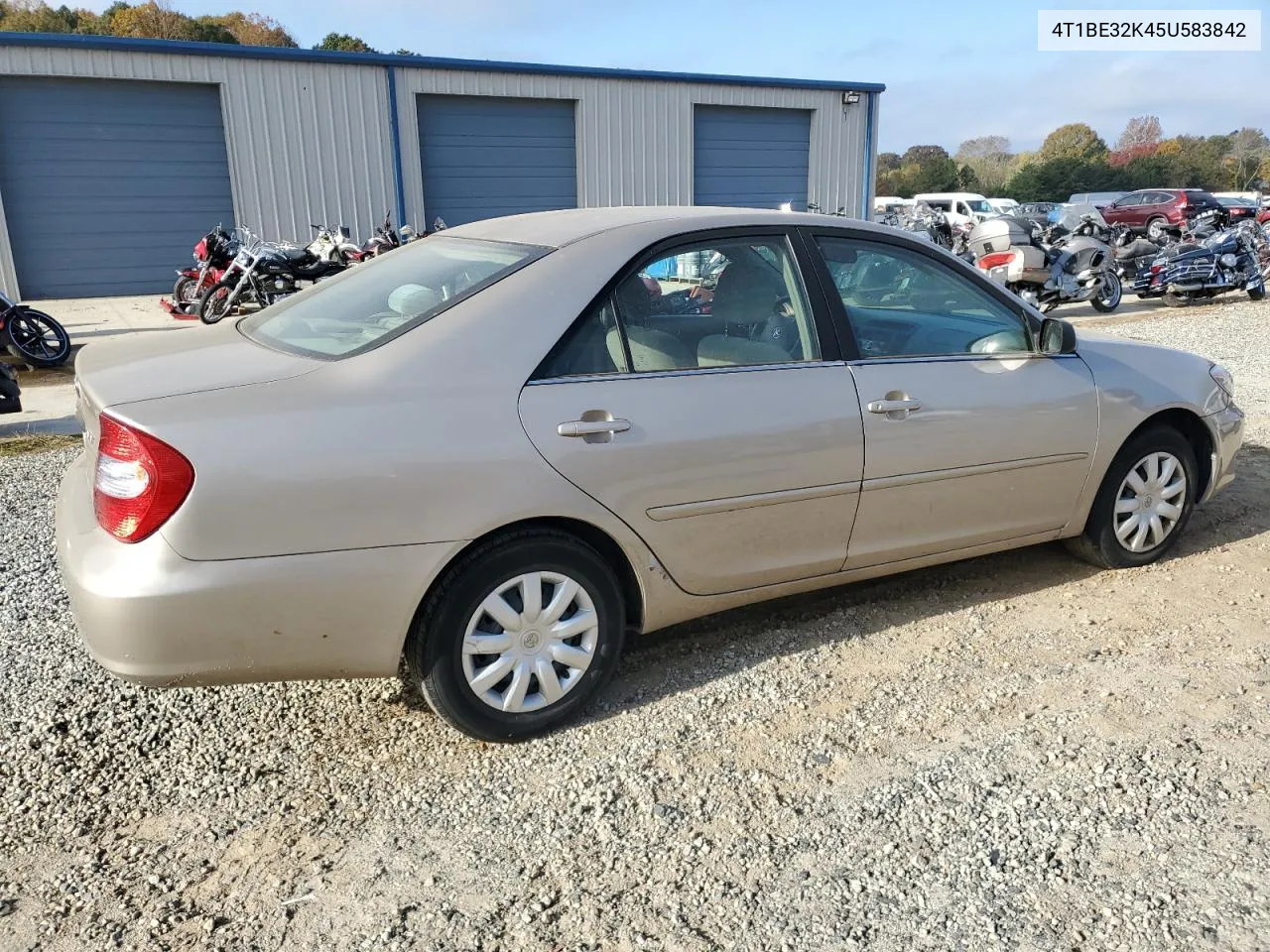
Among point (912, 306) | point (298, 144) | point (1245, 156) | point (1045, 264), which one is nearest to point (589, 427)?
point (912, 306)

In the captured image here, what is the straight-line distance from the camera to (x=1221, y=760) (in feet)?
9.70

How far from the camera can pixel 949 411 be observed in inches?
144

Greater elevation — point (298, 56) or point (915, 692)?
point (298, 56)

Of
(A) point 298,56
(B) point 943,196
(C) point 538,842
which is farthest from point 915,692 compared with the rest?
(B) point 943,196

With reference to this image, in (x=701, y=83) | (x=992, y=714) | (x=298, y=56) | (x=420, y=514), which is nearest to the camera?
(x=420, y=514)

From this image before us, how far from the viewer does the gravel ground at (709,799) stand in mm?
2346

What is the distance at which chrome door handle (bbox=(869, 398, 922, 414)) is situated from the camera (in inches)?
137

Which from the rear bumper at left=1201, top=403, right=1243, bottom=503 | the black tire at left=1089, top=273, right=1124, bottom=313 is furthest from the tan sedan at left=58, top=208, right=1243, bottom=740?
the black tire at left=1089, top=273, right=1124, bottom=313

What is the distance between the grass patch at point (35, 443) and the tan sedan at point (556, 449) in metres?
3.88

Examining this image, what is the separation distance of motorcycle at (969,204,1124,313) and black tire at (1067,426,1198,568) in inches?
323

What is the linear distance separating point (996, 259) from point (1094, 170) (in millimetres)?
40364

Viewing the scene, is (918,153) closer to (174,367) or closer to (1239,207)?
(1239,207)

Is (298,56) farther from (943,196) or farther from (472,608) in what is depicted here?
(943,196)

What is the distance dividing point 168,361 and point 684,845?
203cm
